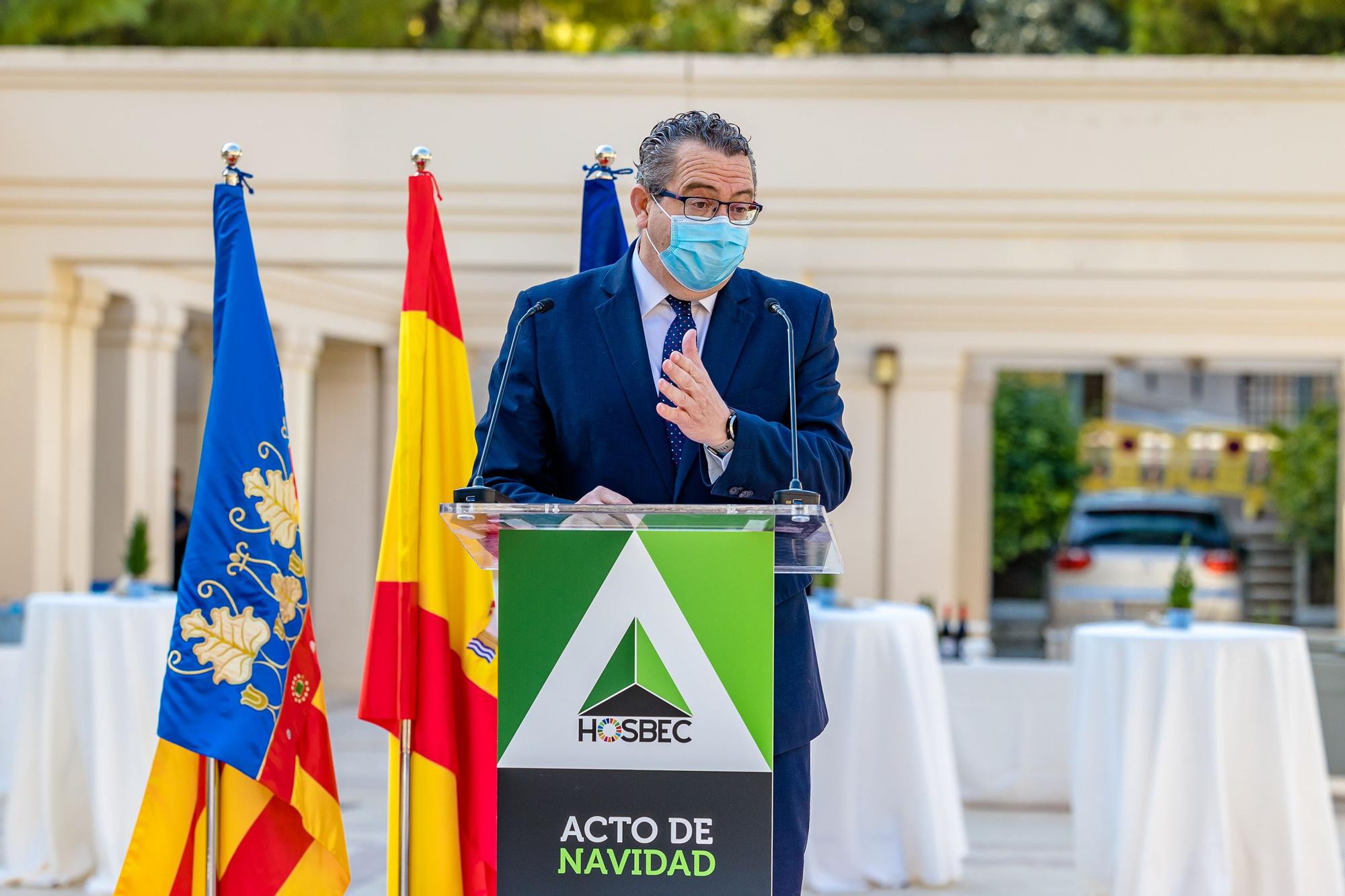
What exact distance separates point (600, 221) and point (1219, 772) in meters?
2.67

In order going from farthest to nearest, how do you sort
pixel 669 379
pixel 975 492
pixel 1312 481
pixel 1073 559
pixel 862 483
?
pixel 1312 481 → pixel 1073 559 → pixel 975 492 → pixel 862 483 → pixel 669 379

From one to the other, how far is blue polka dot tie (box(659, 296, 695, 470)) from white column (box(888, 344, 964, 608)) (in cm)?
810

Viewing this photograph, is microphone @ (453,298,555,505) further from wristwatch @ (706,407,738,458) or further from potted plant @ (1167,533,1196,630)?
potted plant @ (1167,533,1196,630)

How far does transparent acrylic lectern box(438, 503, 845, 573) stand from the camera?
1937 mm

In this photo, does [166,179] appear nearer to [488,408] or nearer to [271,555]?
[271,555]

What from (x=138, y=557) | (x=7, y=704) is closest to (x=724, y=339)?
(x=138, y=557)

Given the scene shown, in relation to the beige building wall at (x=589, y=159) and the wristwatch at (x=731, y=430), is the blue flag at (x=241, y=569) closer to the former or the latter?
the wristwatch at (x=731, y=430)

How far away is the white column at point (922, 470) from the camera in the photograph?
410 inches

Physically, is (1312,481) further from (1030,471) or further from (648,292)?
(648,292)

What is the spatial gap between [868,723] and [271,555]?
3.02 meters

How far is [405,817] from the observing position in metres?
3.11

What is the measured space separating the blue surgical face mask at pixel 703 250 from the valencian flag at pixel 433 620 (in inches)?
42.0

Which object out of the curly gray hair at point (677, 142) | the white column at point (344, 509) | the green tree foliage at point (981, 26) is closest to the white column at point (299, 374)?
the white column at point (344, 509)

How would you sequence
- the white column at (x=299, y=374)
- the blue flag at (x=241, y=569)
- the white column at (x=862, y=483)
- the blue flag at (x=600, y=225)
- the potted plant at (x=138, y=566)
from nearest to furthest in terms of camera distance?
the blue flag at (x=241, y=569), the blue flag at (x=600, y=225), the potted plant at (x=138, y=566), the white column at (x=299, y=374), the white column at (x=862, y=483)
